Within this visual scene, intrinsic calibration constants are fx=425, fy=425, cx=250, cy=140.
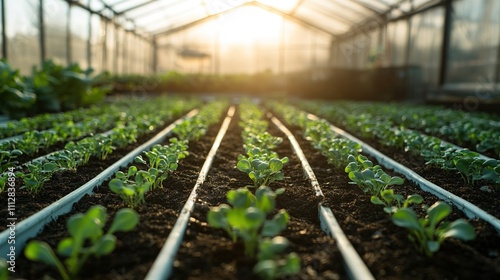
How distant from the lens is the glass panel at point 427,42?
11336 mm

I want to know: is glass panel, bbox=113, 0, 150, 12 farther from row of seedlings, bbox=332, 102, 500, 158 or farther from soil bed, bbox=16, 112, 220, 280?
soil bed, bbox=16, 112, 220, 280

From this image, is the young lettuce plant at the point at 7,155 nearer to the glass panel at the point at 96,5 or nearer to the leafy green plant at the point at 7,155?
the leafy green plant at the point at 7,155

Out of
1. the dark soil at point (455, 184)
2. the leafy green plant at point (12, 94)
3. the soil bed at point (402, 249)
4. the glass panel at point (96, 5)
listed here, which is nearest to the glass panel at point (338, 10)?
the glass panel at point (96, 5)

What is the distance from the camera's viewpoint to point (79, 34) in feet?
37.1

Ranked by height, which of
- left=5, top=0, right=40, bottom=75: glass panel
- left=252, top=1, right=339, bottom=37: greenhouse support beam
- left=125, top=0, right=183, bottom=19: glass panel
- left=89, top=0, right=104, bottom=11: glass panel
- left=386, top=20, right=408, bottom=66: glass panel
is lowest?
left=5, top=0, right=40, bottom=75: glass panel

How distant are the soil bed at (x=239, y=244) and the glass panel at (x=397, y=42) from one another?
12.1 metres

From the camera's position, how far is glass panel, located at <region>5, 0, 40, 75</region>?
7.59 metres

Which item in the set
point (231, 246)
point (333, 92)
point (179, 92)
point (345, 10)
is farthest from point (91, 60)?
point (231, 246)

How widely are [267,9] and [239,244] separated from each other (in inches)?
678

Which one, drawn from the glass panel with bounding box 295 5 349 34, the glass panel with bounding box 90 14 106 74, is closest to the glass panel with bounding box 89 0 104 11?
the glass panel with bounding box 90 14 106 74

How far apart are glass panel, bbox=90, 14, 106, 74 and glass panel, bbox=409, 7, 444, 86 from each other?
9.46 m

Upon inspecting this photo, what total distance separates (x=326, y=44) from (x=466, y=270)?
731 inches

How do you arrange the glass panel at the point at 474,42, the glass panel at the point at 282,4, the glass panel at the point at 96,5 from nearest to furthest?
the glass panel at the point at 474,42 → the glass panel at the point at 96,5 → the glass panel at the point at 282,4

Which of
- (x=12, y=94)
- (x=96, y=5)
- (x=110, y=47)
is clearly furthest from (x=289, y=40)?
(x=12, y=94)
